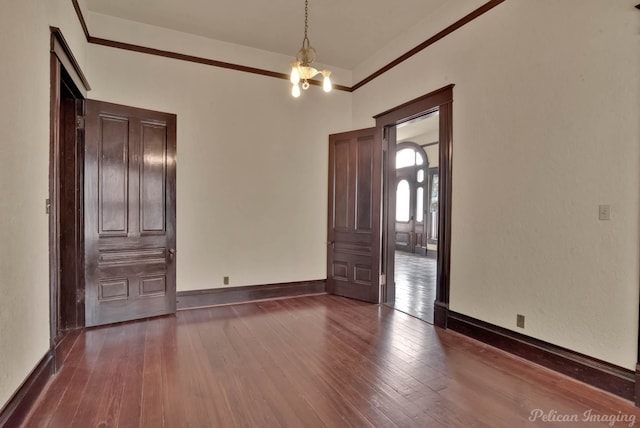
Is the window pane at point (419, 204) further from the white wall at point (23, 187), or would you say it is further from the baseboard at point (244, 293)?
the white wall at point (23, 187)

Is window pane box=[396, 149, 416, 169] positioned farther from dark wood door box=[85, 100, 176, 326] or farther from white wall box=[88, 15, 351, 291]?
dark wood door box=[85, 100, 176, 326]

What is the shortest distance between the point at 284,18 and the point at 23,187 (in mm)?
3222

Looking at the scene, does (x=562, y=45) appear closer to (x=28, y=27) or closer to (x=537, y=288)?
(x=537, y=288)

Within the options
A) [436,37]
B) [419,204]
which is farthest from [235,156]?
[419,204]

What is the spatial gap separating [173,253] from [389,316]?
110 inches

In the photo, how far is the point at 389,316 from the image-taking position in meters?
4.10

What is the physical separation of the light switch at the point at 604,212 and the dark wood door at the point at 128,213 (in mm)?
4205

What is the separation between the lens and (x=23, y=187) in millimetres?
2084

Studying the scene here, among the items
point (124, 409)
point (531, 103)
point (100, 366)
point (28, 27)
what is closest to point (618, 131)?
point (531, 103)

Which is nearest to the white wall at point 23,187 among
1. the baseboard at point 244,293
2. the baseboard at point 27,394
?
the baseboard at point 27,394

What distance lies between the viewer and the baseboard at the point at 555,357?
231 cm

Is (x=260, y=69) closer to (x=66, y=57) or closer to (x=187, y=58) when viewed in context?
(x=187, y=58)

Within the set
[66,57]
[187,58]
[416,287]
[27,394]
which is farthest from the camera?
[416,287]

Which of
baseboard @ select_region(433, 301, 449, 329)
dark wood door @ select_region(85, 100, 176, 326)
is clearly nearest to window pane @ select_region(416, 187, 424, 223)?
baseboard @ select_region(433, 301, 449, 329)
